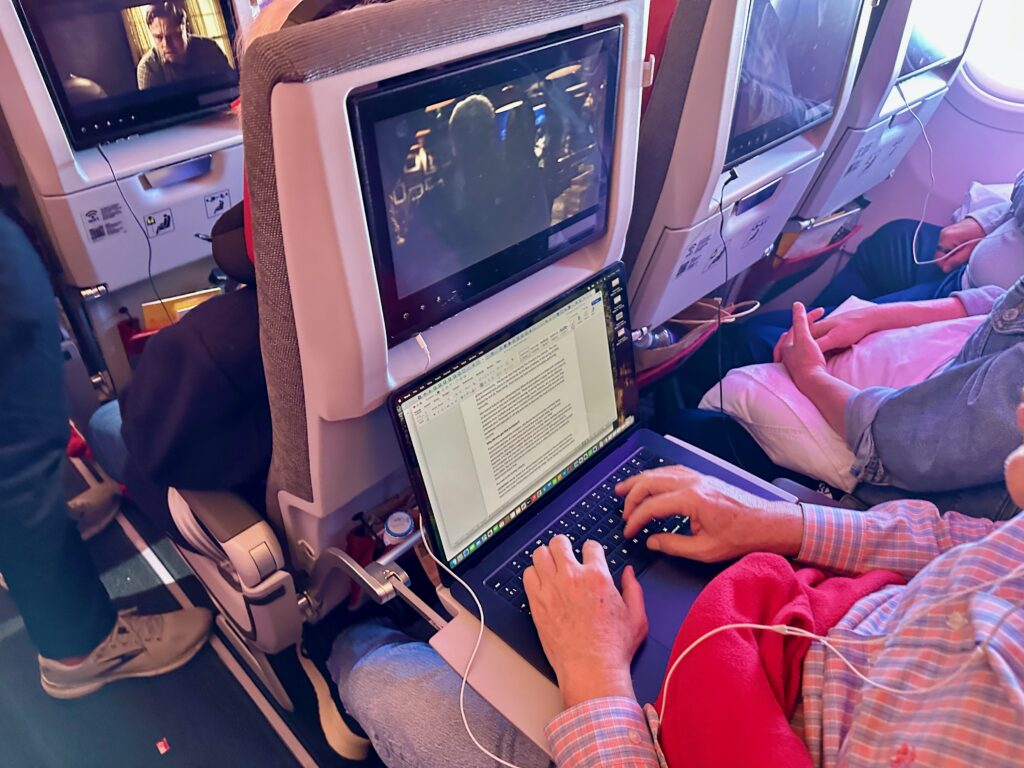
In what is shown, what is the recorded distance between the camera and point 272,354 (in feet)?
2.54

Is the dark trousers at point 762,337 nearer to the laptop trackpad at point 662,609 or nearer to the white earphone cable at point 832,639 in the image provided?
the laptop trackpad at point 662,609

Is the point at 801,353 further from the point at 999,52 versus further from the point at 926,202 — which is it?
the point at 999,52

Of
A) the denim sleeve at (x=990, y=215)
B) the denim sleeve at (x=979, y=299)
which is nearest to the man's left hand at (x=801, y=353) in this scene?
the denim sleeve at (x=979, y=299)

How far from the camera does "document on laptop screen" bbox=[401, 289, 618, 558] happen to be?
0.88m

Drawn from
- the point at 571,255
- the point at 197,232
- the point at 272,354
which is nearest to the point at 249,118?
the point at 272,354

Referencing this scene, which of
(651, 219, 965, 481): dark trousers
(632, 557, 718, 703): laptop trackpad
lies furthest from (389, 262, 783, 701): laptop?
(651, 219, 965, 481): dark trousers

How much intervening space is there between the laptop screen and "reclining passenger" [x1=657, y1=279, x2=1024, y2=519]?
450 mm

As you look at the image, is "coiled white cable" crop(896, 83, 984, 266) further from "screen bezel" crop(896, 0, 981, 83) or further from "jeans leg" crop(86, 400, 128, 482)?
"jeans leg" crop(86, 400, 128, 482)

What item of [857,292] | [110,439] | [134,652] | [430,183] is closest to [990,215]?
[857,292]

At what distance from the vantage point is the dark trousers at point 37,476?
109 cm

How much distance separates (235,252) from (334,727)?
0.97 meters

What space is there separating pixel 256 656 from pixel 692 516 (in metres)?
0.95

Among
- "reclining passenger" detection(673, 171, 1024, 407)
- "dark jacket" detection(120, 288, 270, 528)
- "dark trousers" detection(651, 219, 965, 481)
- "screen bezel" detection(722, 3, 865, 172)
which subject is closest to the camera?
"dark jacket" detection(120, 288, 270, 528)

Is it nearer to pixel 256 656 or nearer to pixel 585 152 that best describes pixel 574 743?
pixel 585 152
